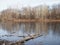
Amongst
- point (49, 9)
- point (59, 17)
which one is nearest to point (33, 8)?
point (49, 9)

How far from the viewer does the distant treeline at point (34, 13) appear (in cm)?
326

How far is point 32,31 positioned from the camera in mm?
3318

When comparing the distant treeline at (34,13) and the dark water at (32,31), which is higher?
the distant treeline at (34,13)

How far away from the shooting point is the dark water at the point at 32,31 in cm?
319

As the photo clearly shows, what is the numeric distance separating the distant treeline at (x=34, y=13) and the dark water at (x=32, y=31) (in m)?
0.14

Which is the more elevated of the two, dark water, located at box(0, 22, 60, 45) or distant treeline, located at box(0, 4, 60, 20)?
distant treeline, located at box(0, 4, 60, 20)

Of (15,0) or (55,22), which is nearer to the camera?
(55,22)

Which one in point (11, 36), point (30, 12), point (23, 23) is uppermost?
point (30, 12)

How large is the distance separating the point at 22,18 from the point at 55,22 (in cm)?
64

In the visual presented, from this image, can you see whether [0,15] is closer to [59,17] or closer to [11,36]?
[11,36]

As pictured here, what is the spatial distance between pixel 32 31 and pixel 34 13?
0.35m

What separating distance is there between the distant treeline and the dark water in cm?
14

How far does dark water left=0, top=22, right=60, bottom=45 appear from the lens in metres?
3.19

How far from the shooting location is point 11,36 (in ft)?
10.9
